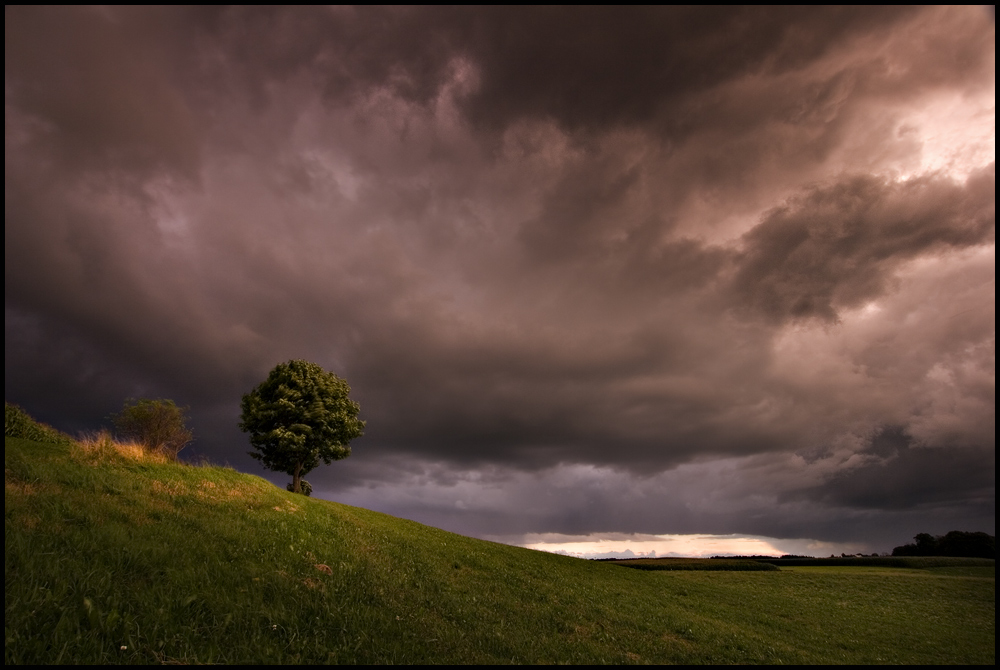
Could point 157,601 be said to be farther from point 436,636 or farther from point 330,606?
point 436,636

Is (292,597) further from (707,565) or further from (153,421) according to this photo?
(707,565)

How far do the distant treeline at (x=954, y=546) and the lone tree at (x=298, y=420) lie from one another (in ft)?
413

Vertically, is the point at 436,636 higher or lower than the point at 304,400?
lower

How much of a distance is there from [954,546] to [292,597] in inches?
6046

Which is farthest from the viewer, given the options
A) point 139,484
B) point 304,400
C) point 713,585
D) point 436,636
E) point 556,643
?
point 304,400

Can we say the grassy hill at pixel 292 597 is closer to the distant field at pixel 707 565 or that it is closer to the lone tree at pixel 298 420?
the lone tree at pixel 298 420

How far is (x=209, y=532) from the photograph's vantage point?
16.8 m

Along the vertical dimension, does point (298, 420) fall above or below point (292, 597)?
above

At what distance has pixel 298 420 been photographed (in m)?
50.9

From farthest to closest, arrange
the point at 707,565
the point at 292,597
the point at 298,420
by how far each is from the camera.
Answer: the point at 707,565 < the point at 298,420 < the point at 292,597

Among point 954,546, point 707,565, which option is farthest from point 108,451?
point 954,546

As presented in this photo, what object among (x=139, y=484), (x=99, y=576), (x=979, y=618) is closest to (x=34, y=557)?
(x=99, y=576)

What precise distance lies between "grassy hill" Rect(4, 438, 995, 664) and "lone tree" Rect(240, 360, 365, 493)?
23079 mm

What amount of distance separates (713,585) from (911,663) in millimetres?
19935
